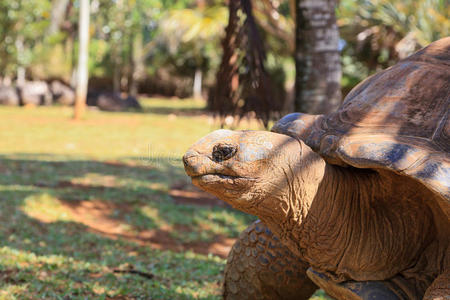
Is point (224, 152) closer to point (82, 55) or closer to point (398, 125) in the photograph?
point (398, 125)

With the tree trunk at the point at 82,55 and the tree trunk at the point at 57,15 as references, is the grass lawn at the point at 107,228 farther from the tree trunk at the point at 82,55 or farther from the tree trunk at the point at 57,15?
the tree trunk at the point at 57,15

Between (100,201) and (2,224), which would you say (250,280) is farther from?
(100,201)

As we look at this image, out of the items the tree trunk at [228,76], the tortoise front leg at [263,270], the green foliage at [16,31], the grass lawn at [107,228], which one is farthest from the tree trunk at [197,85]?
the tortoise front leg at [263,270]


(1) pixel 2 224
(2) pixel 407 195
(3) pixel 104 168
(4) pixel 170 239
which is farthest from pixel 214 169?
(3) pixel 104 168

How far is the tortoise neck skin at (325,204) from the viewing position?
1.45m

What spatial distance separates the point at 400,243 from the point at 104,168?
18.2 feet

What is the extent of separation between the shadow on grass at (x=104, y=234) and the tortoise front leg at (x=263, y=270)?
16.3 inches

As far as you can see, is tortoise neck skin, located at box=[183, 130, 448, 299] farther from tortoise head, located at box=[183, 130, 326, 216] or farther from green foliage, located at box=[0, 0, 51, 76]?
green foliage, located at box=[0, 0, 51, 76]

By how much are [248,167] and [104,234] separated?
2724 millimetres

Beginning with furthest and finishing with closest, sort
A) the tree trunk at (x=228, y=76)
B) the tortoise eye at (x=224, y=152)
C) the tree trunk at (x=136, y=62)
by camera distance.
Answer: the tree trunk at (x=136, y=62) → the tree trunk at (x=228, y=76) → the tortoise eye at (x=224, y=152)

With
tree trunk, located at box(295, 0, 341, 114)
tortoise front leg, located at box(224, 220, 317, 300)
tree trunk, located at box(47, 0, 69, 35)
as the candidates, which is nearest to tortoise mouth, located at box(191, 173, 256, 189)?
tortoise front leg, located at box(224, 220, 317, 300)

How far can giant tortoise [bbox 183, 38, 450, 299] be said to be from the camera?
57.8 inches

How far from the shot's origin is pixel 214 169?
143cm

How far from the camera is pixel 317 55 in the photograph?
367 centimetres
